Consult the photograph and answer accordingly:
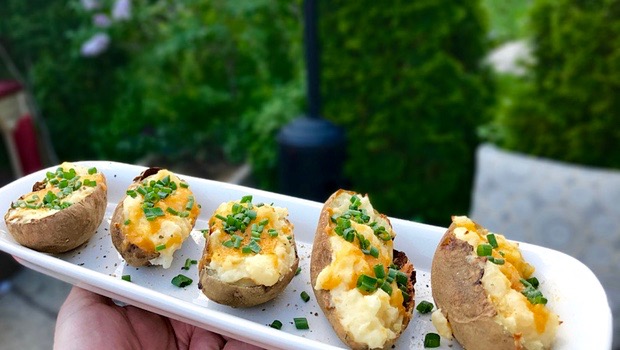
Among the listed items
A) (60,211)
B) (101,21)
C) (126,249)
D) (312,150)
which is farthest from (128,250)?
(101,21)

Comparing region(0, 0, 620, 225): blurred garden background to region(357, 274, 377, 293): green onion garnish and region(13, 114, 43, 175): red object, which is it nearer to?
region(13, 114, 43, 175): red object

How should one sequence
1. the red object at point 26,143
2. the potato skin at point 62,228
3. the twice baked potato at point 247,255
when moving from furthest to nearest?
the red object at point 26,143, the potato skin at point 62,228, the twice baked potato at point 247,255

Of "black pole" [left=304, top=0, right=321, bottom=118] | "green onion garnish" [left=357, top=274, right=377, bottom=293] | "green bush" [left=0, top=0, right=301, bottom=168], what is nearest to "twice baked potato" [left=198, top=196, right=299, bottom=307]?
"green onion garnish" [left=357, top=274, right=377, bottom=293]

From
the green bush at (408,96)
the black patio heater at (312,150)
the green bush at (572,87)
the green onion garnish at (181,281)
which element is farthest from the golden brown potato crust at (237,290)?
the green bush at (408,96)

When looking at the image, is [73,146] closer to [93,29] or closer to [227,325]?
[93,29]

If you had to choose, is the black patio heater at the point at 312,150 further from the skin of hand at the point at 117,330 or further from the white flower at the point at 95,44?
the skin of hand at the point at 117,330

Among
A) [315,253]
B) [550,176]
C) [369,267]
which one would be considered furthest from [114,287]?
Result: [550,176]
